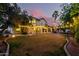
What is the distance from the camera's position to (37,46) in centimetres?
208

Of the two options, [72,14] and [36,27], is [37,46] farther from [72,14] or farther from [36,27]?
[72,14]

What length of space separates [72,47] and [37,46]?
1.22 ft

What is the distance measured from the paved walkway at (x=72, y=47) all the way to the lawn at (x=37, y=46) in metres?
0.06

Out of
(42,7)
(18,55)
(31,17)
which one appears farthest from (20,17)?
(18,55)

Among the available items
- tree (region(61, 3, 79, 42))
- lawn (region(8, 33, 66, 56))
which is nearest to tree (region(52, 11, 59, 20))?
tree (region(61, 3, 79, 42))

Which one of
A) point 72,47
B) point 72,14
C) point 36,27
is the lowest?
point 72,47

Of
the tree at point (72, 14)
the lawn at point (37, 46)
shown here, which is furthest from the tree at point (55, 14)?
the lawn at point (37, 46)

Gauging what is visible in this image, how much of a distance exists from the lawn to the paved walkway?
0.19ft

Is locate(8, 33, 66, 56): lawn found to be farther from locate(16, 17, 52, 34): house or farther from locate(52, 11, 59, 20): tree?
locate(52, 11, 59, 20): tree

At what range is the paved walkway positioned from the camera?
207 centimetres

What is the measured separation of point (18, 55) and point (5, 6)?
536mm

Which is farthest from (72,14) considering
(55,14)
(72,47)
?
(72,47)

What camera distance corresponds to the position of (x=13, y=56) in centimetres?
208

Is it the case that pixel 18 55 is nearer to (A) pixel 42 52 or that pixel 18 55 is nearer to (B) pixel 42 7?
(A) pixel 42 52
